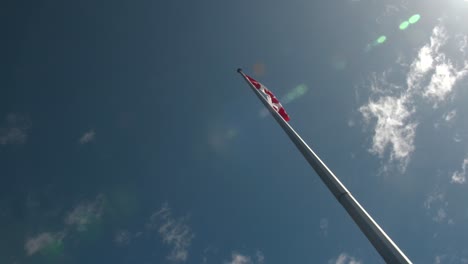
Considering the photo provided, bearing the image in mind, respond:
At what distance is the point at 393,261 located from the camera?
7.63 m

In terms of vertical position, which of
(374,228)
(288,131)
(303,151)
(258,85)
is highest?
(258,85)

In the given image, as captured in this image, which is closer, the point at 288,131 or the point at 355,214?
the point at 355,214

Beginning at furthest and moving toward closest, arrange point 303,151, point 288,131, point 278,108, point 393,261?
point 278,108
point 288,131
point 303,151
point 393,261

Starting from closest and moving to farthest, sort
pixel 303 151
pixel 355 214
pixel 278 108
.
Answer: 1. pixel 355 214
2. pixel 303 151
3. pixel 278 108

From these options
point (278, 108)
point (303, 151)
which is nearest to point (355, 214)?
point (303, 151)

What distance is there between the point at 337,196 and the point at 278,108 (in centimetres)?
1104

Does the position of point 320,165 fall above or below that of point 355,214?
above

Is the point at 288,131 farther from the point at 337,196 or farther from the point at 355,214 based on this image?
the point at 355,214

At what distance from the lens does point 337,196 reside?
992 cm

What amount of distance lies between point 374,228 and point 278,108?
41.2 ft

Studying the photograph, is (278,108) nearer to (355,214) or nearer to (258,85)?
(258,85)

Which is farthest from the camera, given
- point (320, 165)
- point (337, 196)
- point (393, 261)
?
point (320, 165)


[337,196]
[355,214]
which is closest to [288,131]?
[337,196]

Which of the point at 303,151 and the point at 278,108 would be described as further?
the point at 278,108
